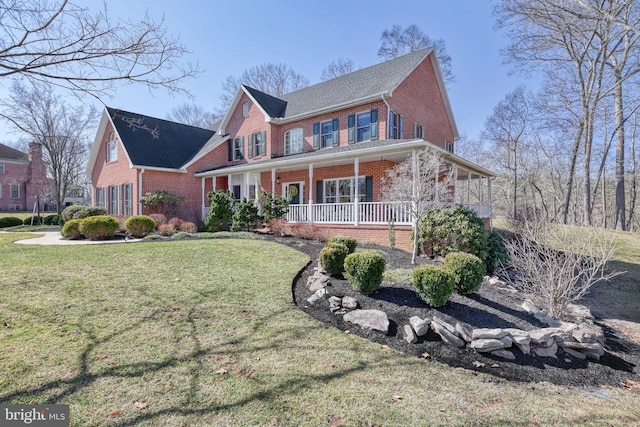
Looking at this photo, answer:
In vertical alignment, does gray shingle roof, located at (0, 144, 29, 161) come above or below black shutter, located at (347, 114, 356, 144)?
above

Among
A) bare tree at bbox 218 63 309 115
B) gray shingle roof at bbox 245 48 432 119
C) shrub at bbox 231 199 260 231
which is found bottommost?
shrub at bbox 231 199 260 231

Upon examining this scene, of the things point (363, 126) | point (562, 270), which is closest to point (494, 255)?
point (562, 270)

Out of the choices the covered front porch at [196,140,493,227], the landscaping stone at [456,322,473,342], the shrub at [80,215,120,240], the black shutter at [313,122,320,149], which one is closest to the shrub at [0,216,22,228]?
the covered front porch at [196,140,493,227]

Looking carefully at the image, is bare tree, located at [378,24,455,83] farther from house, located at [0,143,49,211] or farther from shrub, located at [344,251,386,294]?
house, located at [0,143,49,211]

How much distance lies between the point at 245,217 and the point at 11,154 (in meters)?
43.8

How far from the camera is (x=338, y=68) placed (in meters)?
31.7

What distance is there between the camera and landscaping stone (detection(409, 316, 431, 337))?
15.9 ft

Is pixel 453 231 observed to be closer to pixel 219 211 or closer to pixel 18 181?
pixel 219 211

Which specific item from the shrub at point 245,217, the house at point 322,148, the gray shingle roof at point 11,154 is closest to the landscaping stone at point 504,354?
the house at point 322,148

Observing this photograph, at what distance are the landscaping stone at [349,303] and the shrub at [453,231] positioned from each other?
14.3 ft

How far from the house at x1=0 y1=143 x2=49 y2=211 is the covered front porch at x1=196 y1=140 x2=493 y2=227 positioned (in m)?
31.8

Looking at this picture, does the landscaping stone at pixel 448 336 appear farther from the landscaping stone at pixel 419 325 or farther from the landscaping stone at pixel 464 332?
the landscaping stone at pixel 419 325

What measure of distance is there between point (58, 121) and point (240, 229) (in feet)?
70.1

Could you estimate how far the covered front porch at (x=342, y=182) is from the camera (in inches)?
449
